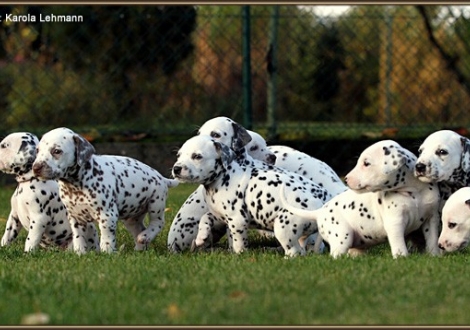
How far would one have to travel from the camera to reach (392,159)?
318 inches

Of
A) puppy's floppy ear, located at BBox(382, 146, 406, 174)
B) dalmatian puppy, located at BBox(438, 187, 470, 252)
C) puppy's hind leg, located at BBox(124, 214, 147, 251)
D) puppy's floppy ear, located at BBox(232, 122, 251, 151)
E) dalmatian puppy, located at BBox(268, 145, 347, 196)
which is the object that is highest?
puppy's floppy ear, located at BBox(232, 122, 251, 151)

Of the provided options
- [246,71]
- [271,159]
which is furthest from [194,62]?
[271,159]

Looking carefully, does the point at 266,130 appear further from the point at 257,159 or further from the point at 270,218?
the point at 270,218

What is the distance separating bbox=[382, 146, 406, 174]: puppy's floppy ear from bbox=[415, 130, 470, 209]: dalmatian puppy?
136 mm

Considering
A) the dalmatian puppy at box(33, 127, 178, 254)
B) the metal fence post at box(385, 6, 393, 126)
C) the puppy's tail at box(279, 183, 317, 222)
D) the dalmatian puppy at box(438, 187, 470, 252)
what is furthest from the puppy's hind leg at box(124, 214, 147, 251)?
the metal fence post at box(385, 6, 393, 126)

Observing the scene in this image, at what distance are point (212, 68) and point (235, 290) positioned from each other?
10.6 metres

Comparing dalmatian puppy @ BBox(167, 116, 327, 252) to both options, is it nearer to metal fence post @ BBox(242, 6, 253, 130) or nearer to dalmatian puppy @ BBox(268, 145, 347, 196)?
dalmatian puppy @ BBox(268, 145, 347, 196)

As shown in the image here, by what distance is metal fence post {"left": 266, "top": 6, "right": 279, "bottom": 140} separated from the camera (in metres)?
15.6

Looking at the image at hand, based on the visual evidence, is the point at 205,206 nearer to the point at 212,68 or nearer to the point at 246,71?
the point at 246,71

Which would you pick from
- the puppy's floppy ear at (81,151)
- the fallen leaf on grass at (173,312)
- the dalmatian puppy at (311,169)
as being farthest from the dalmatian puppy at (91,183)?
the fallen leaf on grass at (173,312)

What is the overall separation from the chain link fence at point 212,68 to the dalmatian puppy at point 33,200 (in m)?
6.39

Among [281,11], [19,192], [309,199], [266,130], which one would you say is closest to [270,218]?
[309,199]

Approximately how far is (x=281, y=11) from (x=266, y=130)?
7.15 feet

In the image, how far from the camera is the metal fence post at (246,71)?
15.4 meters
